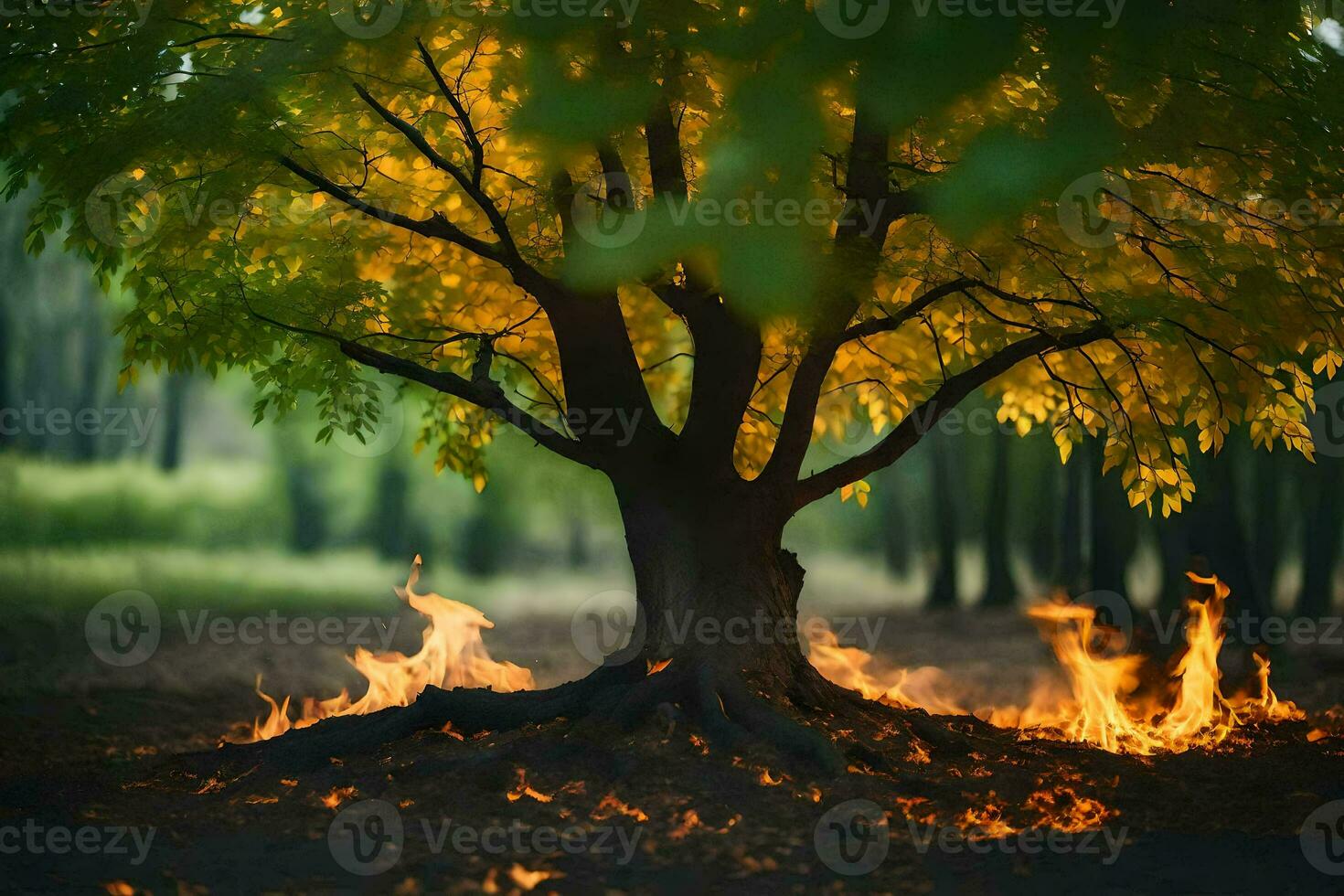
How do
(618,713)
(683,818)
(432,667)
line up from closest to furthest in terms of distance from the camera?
(683,818)
(618,713)
(432,667)

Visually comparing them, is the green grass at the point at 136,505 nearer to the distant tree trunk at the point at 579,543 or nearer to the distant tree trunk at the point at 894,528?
the distant tree trunk at the point at 579,543

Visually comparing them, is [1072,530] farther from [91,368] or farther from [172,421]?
[91,368]

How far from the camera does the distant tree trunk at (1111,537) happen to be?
1797 cm

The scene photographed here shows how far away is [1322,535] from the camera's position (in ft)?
70.7

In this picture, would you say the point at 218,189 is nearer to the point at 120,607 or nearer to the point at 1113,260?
the point at 1113,260

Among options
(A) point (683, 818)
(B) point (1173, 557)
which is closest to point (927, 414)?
(A) point (683, 818)

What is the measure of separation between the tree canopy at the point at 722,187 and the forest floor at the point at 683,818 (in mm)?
2705

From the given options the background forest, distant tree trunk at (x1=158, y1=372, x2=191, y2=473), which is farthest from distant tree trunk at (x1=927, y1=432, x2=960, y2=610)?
distant tree trunk at (x1=158, y1=372, x2=191, y2=473)

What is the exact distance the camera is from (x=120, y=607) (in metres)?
20.2

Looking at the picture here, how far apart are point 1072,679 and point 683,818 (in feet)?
19.5

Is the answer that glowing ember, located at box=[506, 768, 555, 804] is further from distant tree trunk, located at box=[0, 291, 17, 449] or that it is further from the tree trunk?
the tree trunk

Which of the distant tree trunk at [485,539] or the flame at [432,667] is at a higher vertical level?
the distant tree trunk at [485,539]

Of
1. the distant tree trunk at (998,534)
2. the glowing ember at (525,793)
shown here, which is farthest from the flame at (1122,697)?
the distant tree trunk at (998,534)

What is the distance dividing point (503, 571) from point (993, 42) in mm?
22432
